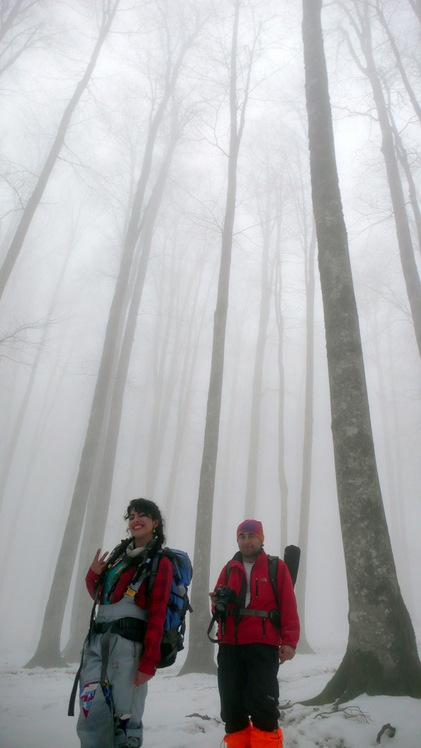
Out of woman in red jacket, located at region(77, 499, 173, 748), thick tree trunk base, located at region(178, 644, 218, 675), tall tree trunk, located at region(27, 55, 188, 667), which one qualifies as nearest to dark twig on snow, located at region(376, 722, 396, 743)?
woman in red jacket, located at region(77, 499, 173, 748)

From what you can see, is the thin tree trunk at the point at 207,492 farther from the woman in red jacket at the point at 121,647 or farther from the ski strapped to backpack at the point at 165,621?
the woman in red jacket at the point at 121,647

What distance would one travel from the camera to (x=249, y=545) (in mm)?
3219

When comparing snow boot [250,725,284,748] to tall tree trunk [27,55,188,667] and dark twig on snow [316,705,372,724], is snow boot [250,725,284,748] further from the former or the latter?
tall tree trunk [27,55,188,667]

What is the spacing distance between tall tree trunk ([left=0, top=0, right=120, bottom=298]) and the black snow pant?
902 cm

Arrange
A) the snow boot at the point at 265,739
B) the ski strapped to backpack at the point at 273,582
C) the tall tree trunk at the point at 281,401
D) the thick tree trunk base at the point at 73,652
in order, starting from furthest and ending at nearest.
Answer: the tall tree trunk at the point at 281,401
the thick tree trunk base at the point at 73,652
the ski strapped to backpack at the point at 273,582
the snow boot at the point at 265,739

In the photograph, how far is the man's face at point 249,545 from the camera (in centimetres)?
322

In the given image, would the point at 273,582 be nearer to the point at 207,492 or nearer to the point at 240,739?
the point at 240,739

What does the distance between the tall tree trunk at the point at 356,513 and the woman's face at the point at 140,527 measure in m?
2.15

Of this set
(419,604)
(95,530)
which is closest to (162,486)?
(419,604)

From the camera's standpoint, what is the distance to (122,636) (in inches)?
89.4

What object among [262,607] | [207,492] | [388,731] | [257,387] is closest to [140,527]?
[262,607]

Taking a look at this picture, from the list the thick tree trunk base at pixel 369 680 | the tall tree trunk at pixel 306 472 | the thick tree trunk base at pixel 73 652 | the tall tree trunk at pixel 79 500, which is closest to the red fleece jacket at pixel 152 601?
the thick tree trunk base at pixel 369 680

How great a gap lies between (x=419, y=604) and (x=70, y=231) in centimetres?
3294

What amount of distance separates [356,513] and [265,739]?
6.58ft
